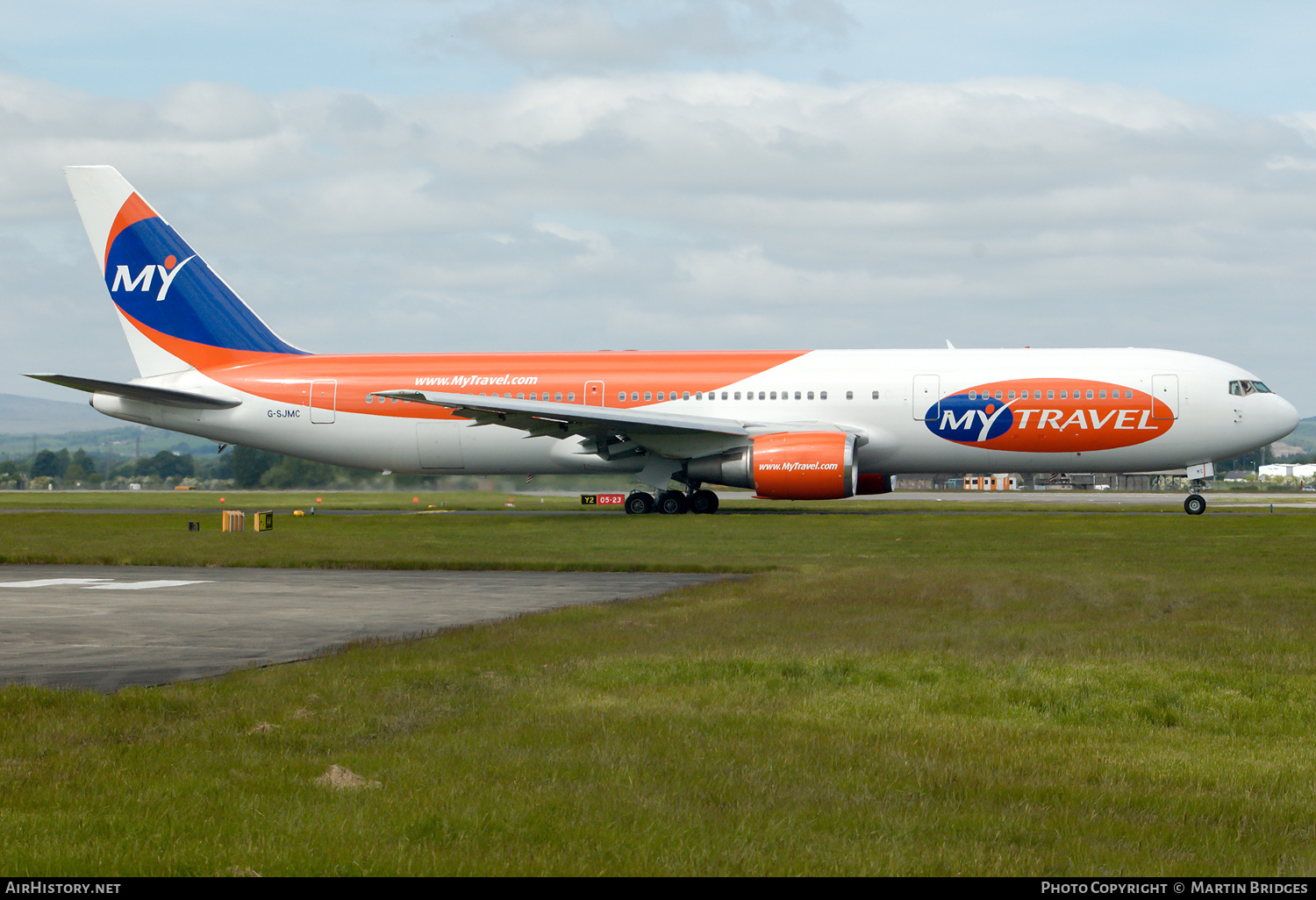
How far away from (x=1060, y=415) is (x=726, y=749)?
85.1 feet

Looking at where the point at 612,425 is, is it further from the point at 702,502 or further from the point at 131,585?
the point at 131,585

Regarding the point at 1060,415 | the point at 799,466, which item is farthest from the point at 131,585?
the point at 1060,415

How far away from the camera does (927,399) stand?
31.0m

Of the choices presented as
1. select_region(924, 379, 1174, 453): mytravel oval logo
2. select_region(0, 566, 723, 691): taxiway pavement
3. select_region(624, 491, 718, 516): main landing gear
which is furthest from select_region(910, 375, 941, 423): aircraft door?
select_region(0, 566, 723, 691): taxiway pavement

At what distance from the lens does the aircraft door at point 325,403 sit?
34844 mm

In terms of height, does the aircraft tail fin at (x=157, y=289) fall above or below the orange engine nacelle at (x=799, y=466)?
above

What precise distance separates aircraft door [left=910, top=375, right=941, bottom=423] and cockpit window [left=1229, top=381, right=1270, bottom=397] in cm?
759

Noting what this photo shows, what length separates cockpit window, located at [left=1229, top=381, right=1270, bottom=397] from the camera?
30750 mm

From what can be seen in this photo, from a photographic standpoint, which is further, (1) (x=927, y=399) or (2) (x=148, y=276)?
(2) (x=148, y=276)

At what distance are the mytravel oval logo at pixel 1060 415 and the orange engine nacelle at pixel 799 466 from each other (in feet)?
11.6

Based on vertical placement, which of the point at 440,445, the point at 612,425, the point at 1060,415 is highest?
the point at 1060,415

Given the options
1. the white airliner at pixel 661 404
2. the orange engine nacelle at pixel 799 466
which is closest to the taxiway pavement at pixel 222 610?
the white airliner at pixel 661 404

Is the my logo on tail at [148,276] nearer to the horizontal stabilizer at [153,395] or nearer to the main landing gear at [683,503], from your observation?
the horizontal stabilizer at [153,395]
